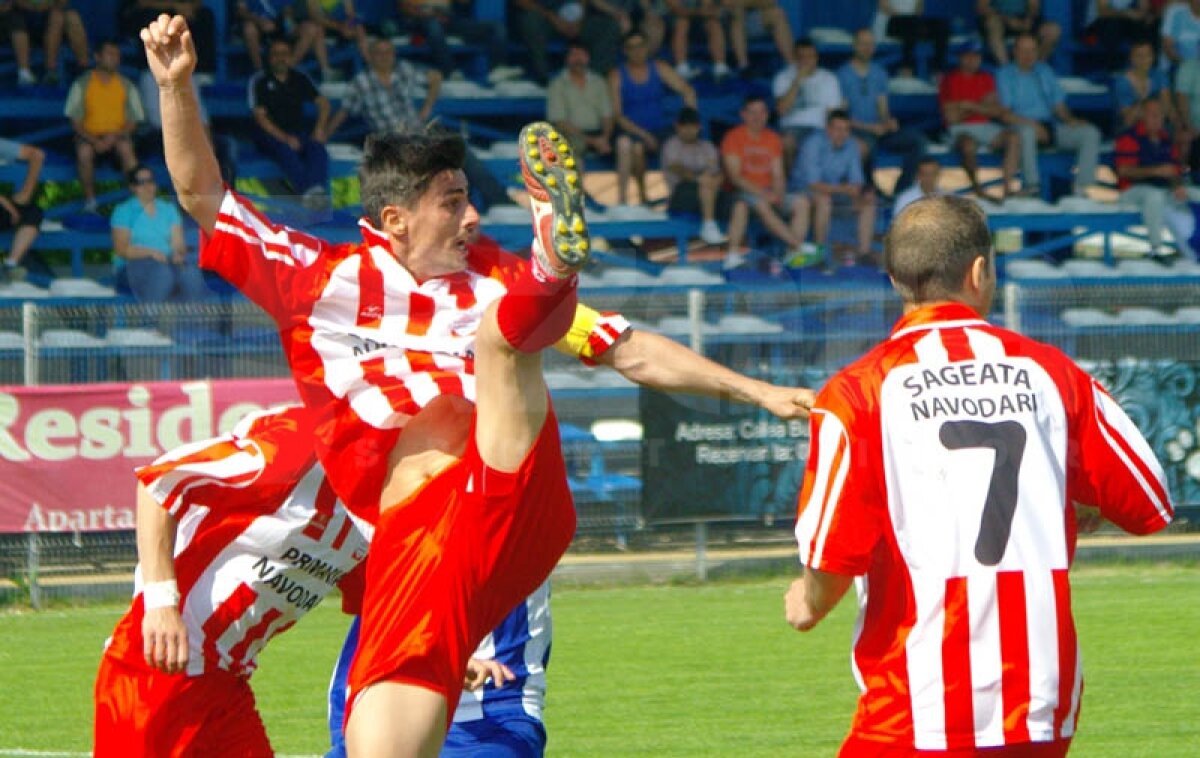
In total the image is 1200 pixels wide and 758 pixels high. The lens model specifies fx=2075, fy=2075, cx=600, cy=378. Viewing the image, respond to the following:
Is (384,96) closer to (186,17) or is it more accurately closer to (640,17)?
(186,17)

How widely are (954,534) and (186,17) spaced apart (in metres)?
14.7

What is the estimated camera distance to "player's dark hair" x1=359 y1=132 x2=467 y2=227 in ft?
16.7

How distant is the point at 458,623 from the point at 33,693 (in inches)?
240

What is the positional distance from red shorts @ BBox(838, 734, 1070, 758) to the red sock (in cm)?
101

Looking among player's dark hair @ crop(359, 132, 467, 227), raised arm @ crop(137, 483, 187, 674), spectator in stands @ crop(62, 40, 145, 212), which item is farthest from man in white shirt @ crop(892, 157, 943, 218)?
raised arm @ crop(137, 483, 187, 674)

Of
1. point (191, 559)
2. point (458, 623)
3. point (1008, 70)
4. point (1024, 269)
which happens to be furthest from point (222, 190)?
point (1008, 70)

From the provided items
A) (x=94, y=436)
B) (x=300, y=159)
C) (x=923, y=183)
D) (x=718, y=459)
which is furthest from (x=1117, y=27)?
(x=94, y=436)

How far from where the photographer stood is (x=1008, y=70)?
20297 millimetres

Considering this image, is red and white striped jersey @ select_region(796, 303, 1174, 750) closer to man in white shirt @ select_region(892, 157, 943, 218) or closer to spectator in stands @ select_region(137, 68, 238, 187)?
spectator in stands @ select_region(137, 68, 238, 187)

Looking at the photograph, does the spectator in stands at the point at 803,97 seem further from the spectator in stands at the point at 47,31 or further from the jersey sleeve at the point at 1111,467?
the jersey sleeve at the point at 1111,467

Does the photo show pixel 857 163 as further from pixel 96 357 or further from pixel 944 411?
pixel 944 411

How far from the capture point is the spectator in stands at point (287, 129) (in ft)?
57.6

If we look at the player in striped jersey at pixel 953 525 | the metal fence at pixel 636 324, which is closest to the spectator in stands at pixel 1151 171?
the metal fence at pixel 636 324

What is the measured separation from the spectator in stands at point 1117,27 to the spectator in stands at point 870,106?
3317mm
